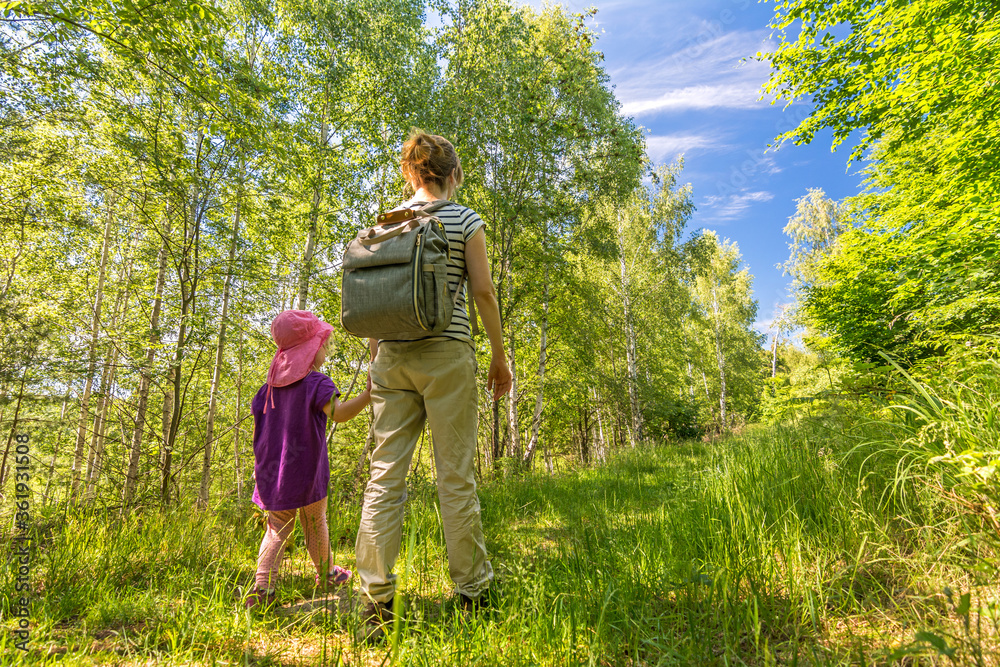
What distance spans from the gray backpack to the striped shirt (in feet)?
0.33

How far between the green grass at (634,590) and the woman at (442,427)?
15 cm

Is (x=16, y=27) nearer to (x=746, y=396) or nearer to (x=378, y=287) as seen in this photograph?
(x=378, y=287)

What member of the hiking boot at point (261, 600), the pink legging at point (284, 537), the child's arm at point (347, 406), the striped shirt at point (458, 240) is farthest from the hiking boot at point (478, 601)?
the striped shirt at point (458, 240)

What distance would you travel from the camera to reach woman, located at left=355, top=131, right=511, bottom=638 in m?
1.76

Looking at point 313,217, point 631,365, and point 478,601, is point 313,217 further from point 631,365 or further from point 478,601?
point 631,365

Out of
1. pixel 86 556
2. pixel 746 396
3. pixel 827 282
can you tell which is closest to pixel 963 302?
pixel 86 556


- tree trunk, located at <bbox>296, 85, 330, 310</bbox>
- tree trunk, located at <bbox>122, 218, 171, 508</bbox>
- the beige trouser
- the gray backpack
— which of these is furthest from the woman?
tree trunk, located at <bbox>296, 85, 330, 310</bbox>

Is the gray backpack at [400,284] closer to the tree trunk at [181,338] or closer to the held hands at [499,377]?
the held hands at [499,377]

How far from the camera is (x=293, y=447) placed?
2.11 m

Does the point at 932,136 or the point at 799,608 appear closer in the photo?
the point at 799,608

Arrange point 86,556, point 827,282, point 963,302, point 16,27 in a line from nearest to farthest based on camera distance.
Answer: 1. point 86,556
2. point 16,27
3. point 963,302
4. point 827,282

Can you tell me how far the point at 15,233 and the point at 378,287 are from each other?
6638mm

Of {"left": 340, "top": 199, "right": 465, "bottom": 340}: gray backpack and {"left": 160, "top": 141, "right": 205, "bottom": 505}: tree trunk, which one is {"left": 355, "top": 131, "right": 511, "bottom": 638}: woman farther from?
{"left": 160, "top": 141, "right": 205, "bottom": 505}: tree trunk

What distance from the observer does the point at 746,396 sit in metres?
30.9
